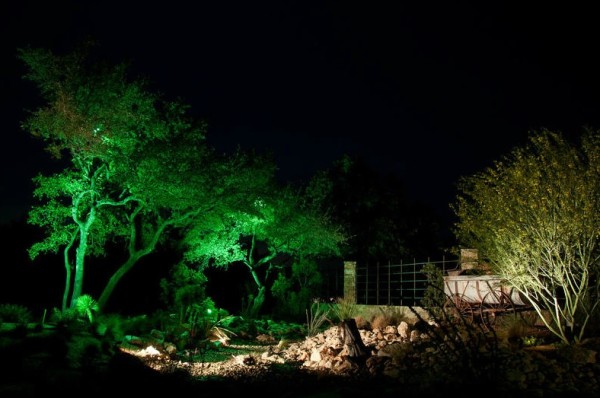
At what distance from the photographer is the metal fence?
47.0ft

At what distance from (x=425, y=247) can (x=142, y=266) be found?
1363 centimetres

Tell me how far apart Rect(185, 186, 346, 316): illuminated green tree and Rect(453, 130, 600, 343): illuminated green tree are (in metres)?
9.01

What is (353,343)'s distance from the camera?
25.0 feet

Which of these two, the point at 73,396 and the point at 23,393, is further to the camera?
the point at 73,396

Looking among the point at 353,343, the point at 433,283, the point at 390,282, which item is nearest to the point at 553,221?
the point at 353,343

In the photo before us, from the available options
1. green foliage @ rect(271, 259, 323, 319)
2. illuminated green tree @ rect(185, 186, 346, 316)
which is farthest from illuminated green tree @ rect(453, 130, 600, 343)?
green foliage @ rect(271, 259, 323, 319)

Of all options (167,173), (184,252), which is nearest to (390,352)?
(167,173)

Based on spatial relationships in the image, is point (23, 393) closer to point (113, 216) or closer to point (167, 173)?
point (167, 173)

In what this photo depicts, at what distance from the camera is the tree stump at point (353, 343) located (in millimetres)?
7551

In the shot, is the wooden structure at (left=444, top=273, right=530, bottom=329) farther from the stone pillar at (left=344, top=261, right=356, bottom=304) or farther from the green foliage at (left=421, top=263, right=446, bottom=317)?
the stone pillar at (left=344, top=261, right=356, bottom=304)

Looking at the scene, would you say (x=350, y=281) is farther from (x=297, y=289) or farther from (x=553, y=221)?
(x=553, y=221)

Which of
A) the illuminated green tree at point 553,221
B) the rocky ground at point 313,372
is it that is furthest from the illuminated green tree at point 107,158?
the illuminated green tree at point 553,221

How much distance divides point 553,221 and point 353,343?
3.60 meters

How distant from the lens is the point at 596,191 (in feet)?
23.8
